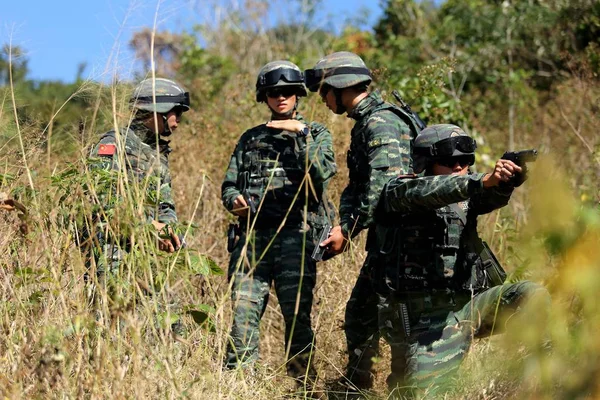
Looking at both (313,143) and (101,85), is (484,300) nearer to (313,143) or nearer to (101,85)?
(313,143)

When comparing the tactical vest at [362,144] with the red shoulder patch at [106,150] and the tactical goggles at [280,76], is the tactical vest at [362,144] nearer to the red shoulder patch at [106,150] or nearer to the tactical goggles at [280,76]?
the tactical goggles at [280,76]

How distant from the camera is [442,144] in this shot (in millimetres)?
3803

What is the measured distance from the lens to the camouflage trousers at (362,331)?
4.34 metres

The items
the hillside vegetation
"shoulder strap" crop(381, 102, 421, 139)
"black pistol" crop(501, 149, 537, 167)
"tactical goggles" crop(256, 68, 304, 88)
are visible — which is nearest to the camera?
the hillside vegetation

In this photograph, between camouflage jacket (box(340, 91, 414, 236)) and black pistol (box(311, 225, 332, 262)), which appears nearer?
camouflage jacket (box(340, 91, 414, 236))

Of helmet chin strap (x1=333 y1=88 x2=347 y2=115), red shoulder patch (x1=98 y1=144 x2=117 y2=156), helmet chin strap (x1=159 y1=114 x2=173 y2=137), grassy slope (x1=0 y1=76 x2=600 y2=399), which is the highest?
helmet chin strap (x1=333 y1=88 x2=347 y2=115)

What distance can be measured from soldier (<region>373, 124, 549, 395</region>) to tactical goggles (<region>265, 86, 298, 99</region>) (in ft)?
3.61

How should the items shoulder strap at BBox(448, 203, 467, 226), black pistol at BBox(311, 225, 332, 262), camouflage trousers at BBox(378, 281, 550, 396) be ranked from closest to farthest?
camouflage trousers at BBox(378, 281, 550, 396)
shoulder strap at BBox(448, 203, 467, 226)
black pistol at BBox(311, 225, 332, 262)

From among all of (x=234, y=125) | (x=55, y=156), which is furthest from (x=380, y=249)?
(x=234, y=125)

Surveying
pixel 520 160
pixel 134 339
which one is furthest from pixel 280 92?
pixel 134 339

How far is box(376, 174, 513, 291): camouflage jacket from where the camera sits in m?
3.72

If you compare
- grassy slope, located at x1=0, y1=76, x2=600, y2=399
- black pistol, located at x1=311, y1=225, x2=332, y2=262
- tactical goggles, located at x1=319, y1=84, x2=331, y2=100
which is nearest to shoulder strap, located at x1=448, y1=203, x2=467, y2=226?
grassy slope, located at x1=0, y1=76, x2=600, y2=399

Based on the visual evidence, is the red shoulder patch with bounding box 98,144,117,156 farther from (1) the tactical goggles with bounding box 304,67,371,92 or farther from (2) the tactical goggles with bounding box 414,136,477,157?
(2) the tactical goggles with bounding box 414,136,477,157

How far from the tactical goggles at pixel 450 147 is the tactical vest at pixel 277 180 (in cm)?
97
